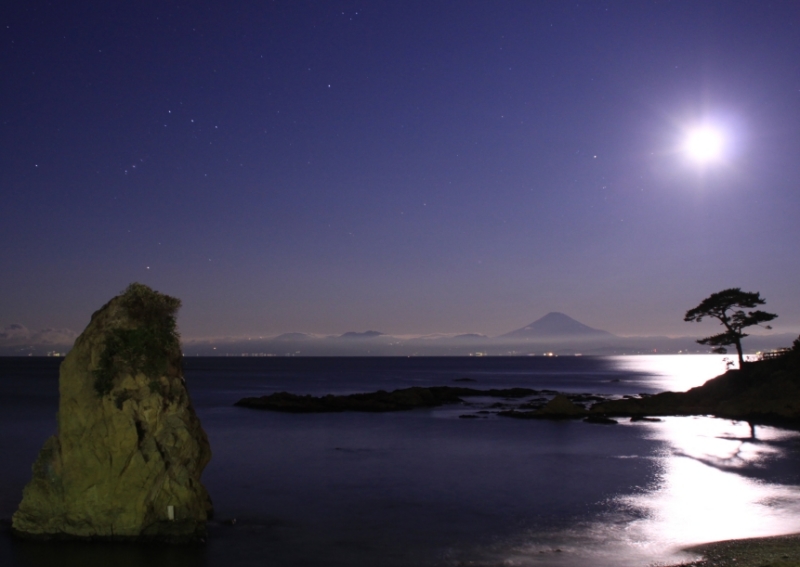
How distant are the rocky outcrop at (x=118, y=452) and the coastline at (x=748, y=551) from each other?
11955 millimetres

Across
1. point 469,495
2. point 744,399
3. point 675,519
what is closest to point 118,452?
point 469,495

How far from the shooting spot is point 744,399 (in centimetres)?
4547

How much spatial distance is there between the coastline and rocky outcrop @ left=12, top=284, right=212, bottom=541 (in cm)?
1195

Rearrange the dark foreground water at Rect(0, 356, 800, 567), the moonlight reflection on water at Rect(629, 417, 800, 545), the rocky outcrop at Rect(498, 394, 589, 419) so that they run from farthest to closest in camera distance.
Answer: the rocky outcrop at Rect(498, 394, 589, 419) < the moonlight reflection on water at Rect(629, 417, 800, 545) < the dark foreground water at Rect(0, 356, 800, 567)

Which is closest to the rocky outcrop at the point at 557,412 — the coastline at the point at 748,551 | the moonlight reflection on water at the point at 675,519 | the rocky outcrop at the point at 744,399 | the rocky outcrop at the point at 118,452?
the rocky outcrop at the point at 744,399

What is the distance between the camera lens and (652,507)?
773 inches

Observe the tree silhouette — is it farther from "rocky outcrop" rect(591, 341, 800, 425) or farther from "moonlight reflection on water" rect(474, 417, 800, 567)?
"moonlight reflection on water" rect(474, 417, 800, 567)

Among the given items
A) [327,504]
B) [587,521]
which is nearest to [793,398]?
[587,521]

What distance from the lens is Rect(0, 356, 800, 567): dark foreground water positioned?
49.3 feet

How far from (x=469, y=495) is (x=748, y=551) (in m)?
9.33

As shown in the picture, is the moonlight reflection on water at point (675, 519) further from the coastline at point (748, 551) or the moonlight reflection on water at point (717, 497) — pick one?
the coastline at point (748, 551)

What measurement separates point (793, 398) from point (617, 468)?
77.4ft

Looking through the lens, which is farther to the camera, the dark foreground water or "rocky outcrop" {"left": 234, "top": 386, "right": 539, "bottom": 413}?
"rocky outcrop" {"left": 234, "top": 386, "right": 539, "bottom": 413}

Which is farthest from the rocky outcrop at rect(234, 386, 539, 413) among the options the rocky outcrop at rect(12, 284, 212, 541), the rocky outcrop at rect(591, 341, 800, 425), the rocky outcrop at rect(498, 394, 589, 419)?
the rocky outcrop at rect(12, 284, 212, 541)
